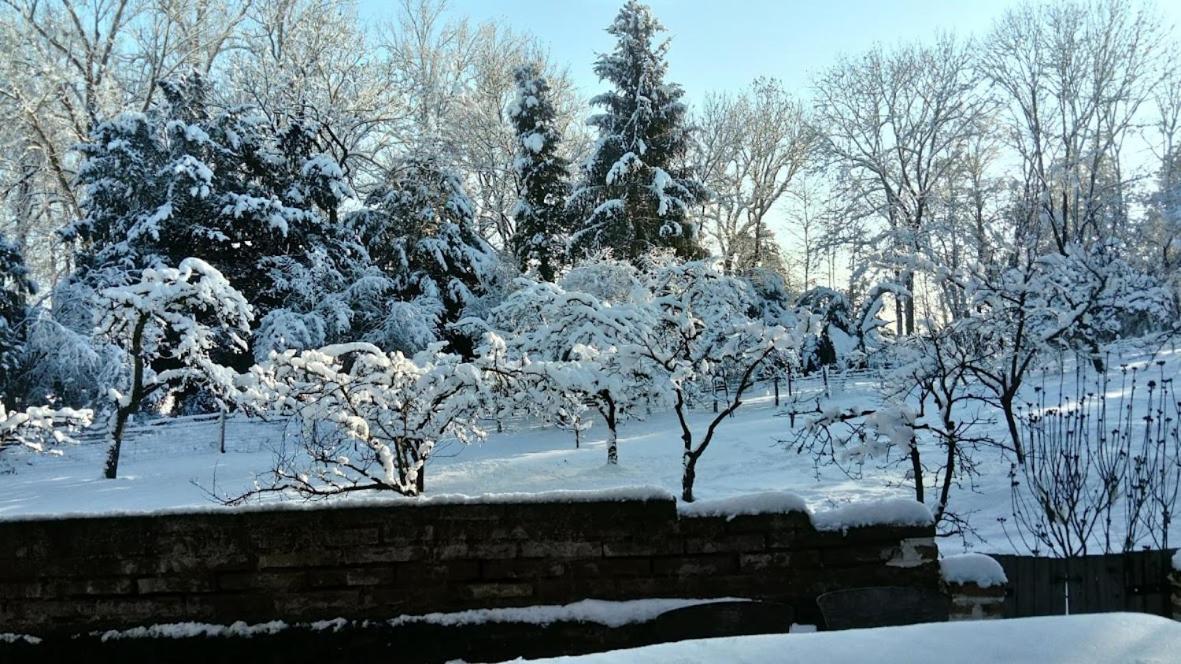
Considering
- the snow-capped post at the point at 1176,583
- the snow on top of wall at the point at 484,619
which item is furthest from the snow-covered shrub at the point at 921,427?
the snow on top of wall at the point at 484,619

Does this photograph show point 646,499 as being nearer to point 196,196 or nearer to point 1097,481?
point 1097,481

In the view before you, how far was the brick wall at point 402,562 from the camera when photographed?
2939 millimetres

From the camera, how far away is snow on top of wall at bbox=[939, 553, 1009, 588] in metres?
2.96

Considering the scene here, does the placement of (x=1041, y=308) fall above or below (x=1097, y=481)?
above

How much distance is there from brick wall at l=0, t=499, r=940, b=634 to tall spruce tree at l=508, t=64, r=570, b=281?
19400mm

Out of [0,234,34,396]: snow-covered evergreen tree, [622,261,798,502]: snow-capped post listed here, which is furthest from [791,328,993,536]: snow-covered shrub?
[0,234,34,396]: snow-covered evergreen tree

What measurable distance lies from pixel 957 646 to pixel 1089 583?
238 centimetres

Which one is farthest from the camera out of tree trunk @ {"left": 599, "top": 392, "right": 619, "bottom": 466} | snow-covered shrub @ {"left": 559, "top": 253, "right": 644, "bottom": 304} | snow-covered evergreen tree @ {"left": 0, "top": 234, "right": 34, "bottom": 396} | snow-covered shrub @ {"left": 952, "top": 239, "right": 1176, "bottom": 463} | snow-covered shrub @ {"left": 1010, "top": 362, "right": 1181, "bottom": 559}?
snow-covered shrub @ {"left": 559, "top": 253, "right": 644, "bottom": 304}

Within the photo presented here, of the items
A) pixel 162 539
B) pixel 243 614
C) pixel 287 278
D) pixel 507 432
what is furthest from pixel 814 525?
pixel 287 278

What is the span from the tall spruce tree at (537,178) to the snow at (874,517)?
63.8 feet

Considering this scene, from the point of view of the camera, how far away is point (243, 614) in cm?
294

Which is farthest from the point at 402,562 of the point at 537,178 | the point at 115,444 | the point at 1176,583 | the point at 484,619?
the point at 537,178

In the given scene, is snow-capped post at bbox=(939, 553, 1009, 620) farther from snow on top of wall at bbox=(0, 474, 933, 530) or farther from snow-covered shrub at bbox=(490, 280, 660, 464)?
snow-covered shrub at bbox=(490, 280, 660, 464)

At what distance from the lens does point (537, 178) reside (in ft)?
75.7
